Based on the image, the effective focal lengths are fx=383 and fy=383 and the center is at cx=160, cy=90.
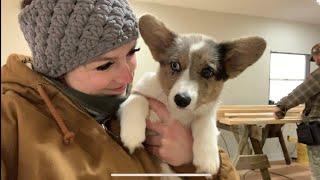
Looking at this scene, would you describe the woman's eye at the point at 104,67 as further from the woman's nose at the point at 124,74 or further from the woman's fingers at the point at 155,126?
the woman's fingers at the point at 155,126

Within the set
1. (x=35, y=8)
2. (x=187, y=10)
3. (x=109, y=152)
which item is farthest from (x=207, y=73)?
(x=187, y=10)

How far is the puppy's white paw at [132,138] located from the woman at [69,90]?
0.02 metres

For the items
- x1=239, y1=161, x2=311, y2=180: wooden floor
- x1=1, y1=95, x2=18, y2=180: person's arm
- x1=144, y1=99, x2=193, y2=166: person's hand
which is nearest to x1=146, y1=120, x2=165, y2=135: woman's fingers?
x1=144, y1=99, x2=193, y2=166: person's hand

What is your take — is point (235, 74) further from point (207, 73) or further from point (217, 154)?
point (217, 154)

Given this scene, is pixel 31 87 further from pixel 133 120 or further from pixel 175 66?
pixel 175 66

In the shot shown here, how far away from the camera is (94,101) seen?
41.7 inches

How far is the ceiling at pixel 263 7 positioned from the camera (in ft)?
17.2

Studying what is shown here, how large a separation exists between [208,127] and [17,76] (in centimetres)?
59

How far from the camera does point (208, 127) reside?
1.22 m

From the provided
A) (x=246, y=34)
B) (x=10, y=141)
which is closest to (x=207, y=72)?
(x=10, y=141)

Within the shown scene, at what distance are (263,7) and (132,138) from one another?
16.3 ft

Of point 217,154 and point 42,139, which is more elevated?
point 42,139

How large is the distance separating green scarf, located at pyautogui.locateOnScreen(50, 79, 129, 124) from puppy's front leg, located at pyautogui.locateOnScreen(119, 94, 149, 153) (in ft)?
0.15

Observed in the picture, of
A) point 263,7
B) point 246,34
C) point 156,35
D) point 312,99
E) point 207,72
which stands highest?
point 156,35
